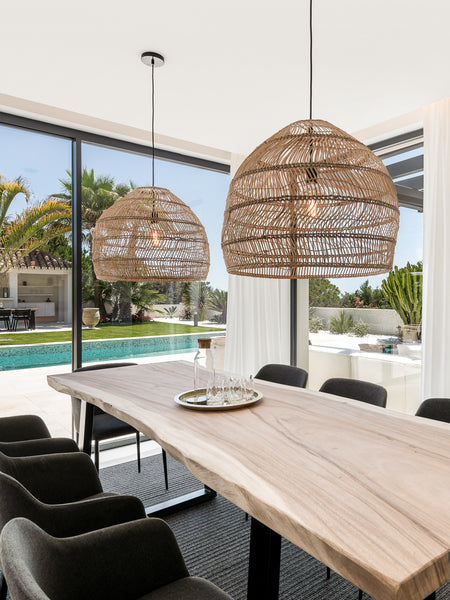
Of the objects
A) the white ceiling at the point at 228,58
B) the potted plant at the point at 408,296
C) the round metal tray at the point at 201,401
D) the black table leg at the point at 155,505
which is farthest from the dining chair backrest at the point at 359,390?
the white ceiling at the point at 228,58

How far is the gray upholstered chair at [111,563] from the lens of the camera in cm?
106

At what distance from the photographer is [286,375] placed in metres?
3.08

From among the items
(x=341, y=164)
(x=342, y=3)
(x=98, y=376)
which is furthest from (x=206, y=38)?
(x=98, y=376)

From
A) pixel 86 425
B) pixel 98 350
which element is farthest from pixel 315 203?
pixel 98 350

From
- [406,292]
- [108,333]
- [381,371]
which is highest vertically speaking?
[406,292]

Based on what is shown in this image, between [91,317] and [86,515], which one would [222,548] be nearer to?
[86,515]

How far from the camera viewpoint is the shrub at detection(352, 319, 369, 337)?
3.86 meters

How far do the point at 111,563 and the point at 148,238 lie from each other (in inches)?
68.7

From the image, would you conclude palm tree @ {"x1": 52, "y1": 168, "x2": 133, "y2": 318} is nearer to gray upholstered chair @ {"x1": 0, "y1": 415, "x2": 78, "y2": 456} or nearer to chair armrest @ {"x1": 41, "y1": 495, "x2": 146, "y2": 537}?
gray upholstered chair @ {"x1": 0, "y1": 415, "x2": 78, "y2": 456}

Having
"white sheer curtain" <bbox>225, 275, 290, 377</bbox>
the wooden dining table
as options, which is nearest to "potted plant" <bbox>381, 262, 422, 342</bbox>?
"white sheer curtain" <bbox>225, 275, 290, 377</bbox>

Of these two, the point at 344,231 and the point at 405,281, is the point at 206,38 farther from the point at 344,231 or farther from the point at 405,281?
the point at 405,281

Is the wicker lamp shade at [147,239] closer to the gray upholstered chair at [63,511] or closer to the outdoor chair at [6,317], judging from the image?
the outdoor chair at [6,317]

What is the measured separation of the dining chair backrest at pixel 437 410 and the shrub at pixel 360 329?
168 centimetres

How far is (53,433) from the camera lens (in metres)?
3.60
